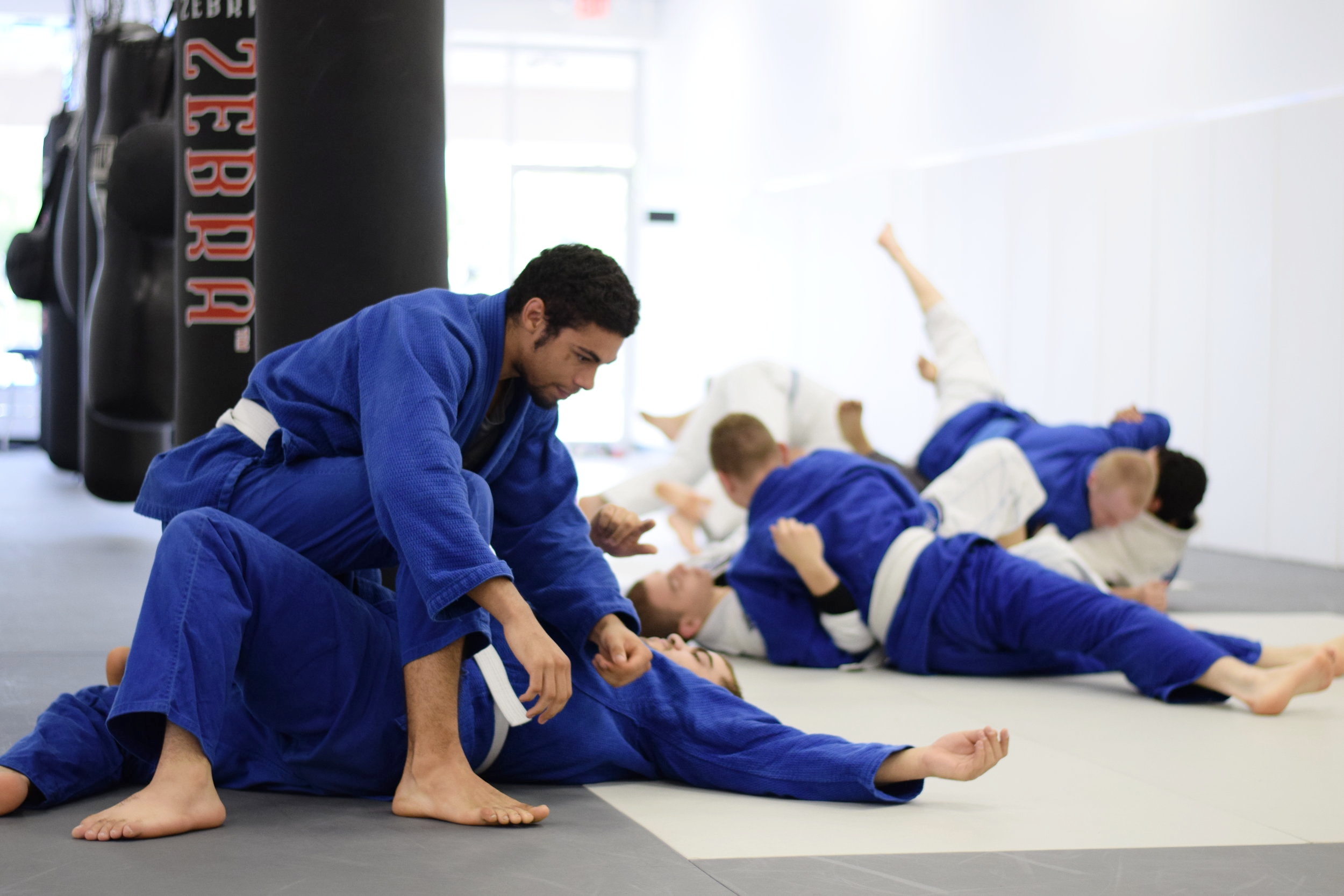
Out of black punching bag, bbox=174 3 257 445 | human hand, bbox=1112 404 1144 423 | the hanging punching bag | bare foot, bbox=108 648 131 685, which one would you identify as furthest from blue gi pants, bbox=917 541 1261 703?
the hanging punching bag

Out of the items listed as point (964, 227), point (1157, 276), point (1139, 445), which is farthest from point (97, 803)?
point (964, 227)

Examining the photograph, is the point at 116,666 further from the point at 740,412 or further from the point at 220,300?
the point at 740,412

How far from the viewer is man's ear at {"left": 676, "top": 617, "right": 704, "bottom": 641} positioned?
331 centimetres

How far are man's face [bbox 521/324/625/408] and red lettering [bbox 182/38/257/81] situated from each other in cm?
226

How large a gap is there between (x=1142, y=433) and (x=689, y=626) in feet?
6.37

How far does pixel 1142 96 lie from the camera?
6.41m

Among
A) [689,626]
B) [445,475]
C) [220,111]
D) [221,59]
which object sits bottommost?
[689,626]

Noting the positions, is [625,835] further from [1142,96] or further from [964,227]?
[964,227]

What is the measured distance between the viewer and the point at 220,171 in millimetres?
3848

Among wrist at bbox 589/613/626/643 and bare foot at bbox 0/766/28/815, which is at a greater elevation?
wrist at bbox 589/613/626/643

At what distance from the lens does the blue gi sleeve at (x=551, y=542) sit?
6.58ft

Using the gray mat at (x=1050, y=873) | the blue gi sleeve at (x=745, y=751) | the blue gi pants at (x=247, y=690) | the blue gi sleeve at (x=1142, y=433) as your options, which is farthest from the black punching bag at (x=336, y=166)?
the blue gi sleeve at (x=1142, y=433)

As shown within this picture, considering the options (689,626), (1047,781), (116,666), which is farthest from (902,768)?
(689,626)

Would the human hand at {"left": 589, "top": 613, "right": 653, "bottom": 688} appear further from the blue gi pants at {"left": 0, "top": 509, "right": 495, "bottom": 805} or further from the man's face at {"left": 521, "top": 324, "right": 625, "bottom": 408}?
the man's face at {"left": 521, "top": 324, "right": 625, "bottom": 408}
